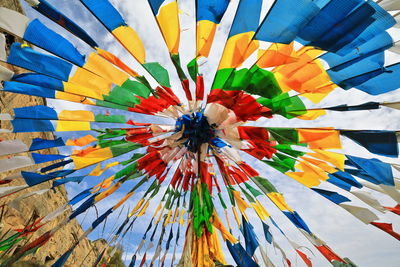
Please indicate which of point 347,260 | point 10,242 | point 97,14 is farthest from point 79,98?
point 347,260

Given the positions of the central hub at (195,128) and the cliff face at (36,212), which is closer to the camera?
the central hub at (195,128)

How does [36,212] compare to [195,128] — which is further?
[36,212]

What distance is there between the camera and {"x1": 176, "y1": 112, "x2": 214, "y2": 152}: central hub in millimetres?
3203

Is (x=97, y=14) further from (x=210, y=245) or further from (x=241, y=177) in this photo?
(x=210, y=245)

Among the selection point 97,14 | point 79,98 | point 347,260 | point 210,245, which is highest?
point 97,14

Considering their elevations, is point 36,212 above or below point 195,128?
below

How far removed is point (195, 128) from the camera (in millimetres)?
3287

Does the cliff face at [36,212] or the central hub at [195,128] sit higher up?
the central hub at [195,128]

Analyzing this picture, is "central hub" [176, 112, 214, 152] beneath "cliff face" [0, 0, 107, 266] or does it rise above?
above

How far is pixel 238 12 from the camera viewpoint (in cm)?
178

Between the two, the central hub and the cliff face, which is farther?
the cliff face

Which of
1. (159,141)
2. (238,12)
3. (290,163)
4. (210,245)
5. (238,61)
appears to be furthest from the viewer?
(210,245)

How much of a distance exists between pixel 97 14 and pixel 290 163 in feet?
10.2

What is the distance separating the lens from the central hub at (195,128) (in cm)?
320
